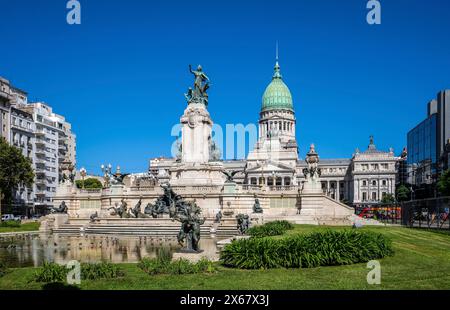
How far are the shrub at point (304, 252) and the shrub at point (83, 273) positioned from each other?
16.0ft

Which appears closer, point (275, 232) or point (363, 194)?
point (275, 232)

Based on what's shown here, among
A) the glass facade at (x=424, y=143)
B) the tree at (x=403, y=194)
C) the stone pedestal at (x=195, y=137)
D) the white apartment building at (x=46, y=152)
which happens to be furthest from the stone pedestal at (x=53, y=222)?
the glass facade at (x=424, y=143)

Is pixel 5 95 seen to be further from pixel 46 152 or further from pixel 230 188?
pixel 230 188

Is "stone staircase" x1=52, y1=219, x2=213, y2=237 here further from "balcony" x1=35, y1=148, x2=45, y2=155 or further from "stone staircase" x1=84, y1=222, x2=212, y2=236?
"balcony" x1=35, y1=148, x2=45, y2=155

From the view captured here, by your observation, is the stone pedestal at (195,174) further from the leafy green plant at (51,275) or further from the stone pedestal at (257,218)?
the leafy green plant at (51,275)

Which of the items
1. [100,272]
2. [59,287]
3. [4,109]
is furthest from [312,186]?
[4,109]

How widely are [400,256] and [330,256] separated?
4120 millimetres

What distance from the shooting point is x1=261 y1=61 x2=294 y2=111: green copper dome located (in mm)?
152375

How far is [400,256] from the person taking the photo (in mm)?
19875

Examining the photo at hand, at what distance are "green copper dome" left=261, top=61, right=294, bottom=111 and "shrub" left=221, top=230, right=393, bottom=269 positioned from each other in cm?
13431

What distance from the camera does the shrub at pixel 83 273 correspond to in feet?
50.5
